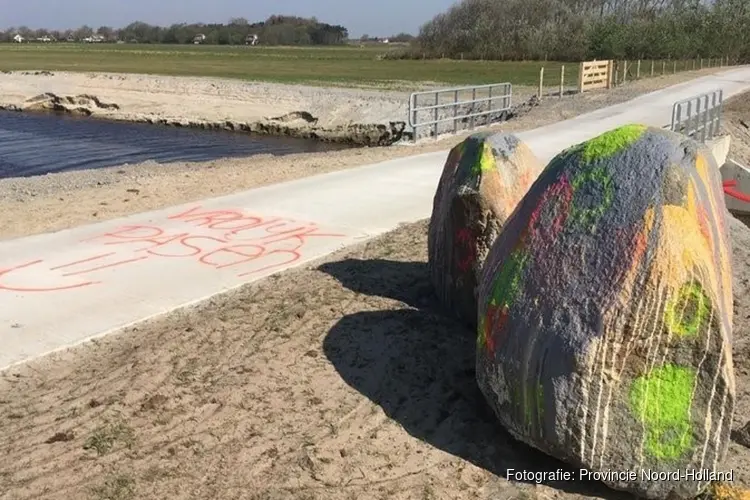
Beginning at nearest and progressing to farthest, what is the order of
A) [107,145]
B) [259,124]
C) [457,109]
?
[457,109] → [107,145] → [259,124]

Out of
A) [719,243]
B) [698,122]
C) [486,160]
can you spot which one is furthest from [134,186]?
[698,122]

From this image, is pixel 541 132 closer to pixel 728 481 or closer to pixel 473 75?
pixel 728 481

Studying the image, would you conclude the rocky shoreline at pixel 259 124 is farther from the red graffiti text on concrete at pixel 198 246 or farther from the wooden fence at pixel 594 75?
the red graffiti text on concrete at pixel 198 246

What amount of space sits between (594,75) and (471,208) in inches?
1046

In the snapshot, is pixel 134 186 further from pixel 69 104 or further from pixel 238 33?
pixel 238 33

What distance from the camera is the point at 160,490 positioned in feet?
12.4

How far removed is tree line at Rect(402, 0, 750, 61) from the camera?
48.9 meters

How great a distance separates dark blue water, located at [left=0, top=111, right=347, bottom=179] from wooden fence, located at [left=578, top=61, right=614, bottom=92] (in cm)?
910

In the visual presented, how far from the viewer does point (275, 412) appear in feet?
14.6

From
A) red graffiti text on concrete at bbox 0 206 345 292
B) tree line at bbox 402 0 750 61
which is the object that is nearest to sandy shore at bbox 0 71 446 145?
red graffiti text on concrete at bbox 0 206 345 292

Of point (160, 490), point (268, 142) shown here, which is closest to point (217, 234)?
point (160, 490)

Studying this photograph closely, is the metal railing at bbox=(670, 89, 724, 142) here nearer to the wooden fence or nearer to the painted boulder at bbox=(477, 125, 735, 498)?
the painted boulder at bbox=(477, 125, 735, 498)

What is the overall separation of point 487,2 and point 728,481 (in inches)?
3288

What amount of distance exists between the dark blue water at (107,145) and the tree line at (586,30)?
88.1 feet
